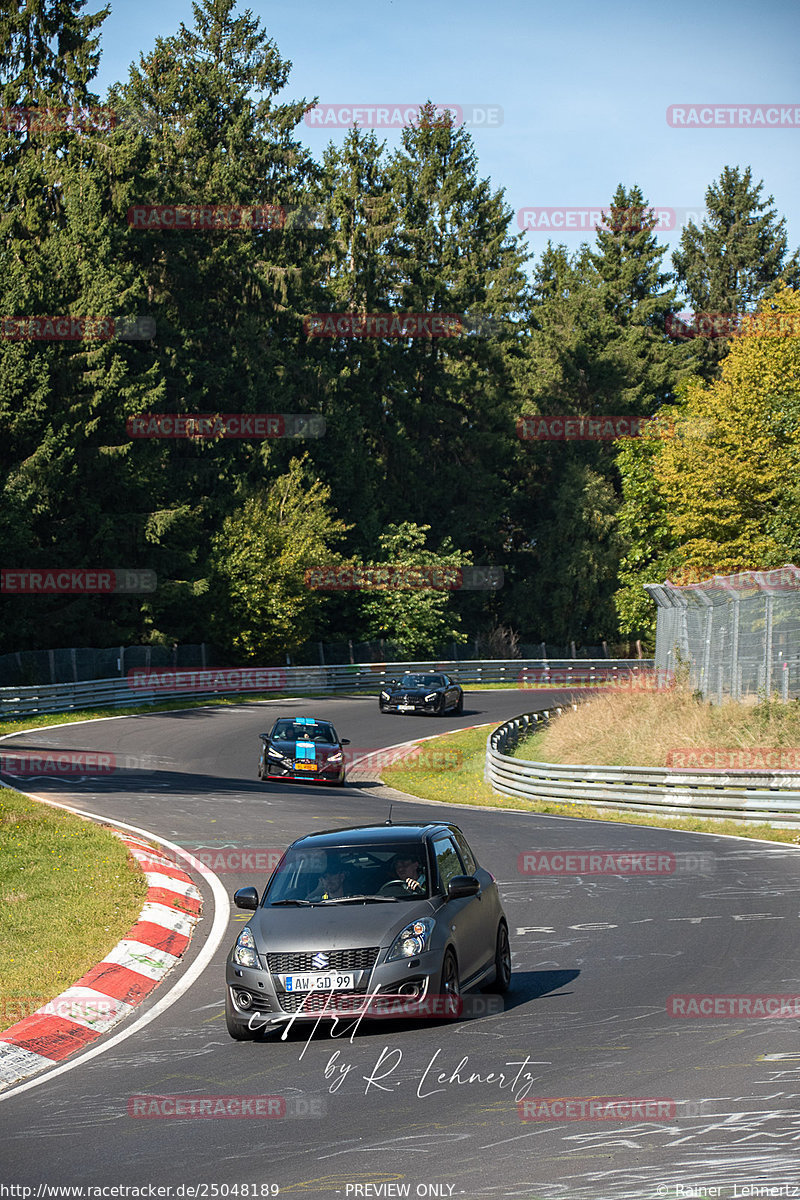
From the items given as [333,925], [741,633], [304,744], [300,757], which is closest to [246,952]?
[333,925]

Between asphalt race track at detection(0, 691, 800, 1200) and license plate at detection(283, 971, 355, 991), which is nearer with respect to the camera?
asphalt race track at detection(0, 691, 800, 1200)

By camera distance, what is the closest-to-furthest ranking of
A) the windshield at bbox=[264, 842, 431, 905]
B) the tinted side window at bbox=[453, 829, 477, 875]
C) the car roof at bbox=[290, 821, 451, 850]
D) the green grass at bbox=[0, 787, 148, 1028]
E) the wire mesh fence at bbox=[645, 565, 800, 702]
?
the windshield at bbox=[264, 842, 431, 905] < the car roof at bbox=[290, 821, 451, 850] < the tinted side window at bbox=[453, 829, 477, 875] < the green grass at bbox=[0, 787, 148, 1028] < the wire mesh fence at bbox=[645, 565, 800, 702]

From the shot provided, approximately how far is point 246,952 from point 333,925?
2.10ft

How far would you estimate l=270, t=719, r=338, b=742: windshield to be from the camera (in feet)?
103

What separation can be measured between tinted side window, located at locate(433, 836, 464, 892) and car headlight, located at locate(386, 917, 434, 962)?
76cm

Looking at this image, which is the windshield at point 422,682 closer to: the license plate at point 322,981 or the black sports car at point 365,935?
the black sports car at point 365,935

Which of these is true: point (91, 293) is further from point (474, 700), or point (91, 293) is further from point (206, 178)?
point (474, 700)

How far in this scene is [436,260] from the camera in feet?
276

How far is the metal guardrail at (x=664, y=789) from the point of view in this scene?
23219 millimetres

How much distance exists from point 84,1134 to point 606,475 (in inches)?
3047

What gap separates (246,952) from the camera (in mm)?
9500

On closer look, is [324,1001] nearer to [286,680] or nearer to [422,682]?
[422,682]

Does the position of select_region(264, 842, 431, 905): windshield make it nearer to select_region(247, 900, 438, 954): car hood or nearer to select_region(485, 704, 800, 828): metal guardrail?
select_region(247, 900, 438, 954): car hood

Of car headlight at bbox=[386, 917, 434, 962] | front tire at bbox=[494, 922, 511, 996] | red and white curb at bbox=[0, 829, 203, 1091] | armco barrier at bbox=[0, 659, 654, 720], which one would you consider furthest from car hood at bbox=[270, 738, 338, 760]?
car headlight at bbox=[386, 917, 434, 962]
